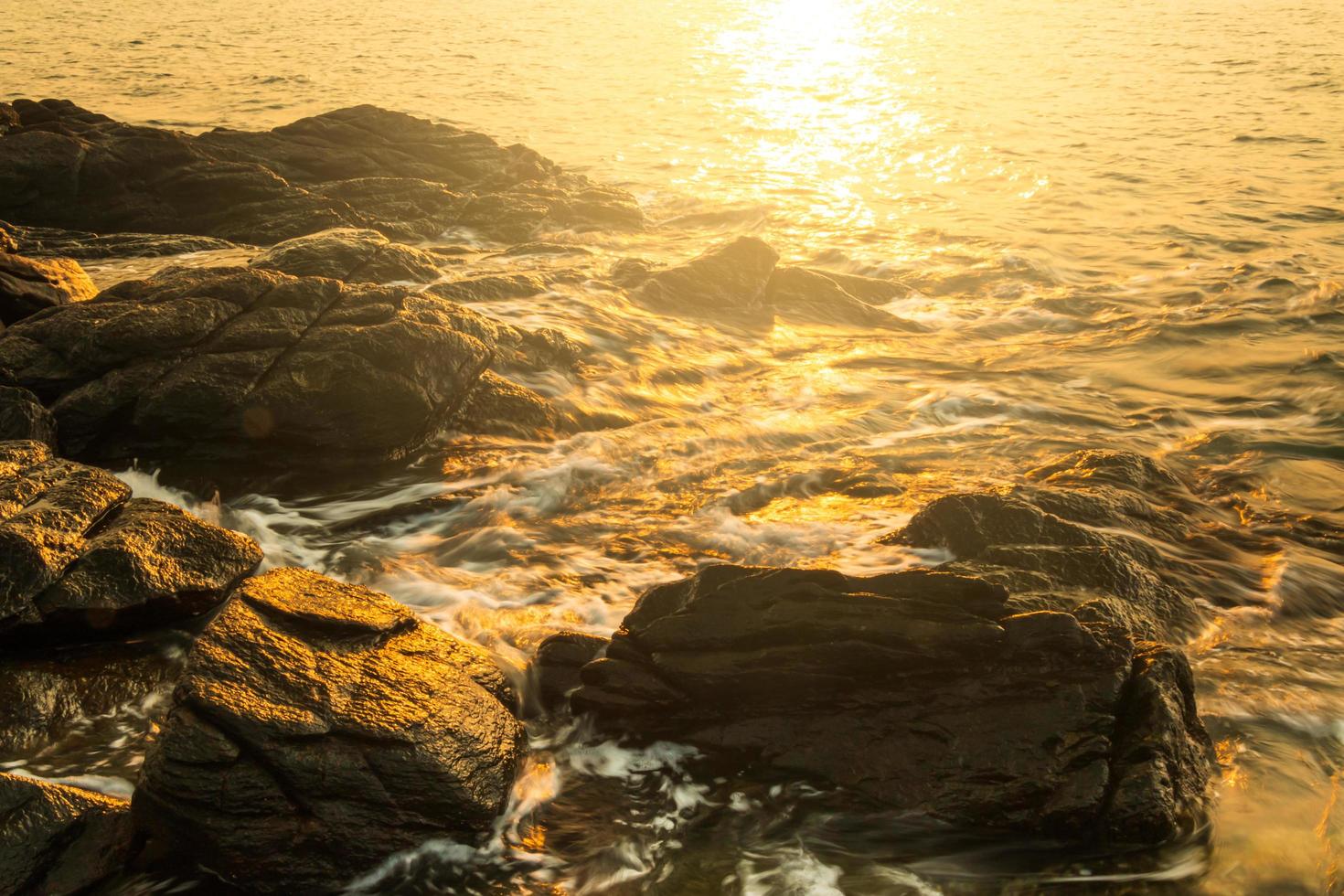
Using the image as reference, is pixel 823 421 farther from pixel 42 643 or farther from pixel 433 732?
pixel 42 643

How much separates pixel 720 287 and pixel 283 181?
7281 millimetres

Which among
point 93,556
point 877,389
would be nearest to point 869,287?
point 877,389

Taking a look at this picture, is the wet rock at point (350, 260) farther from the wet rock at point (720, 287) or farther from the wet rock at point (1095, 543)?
the wet rock at point (1095, 543)

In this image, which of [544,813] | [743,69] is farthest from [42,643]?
[743,69]

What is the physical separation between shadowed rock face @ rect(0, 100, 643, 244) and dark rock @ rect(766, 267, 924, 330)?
14.9 ft

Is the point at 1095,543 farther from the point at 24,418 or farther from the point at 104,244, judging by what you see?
the point at 104,244

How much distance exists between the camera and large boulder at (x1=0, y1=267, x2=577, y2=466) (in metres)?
7.46

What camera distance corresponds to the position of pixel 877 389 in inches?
400

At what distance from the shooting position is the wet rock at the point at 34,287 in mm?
8883

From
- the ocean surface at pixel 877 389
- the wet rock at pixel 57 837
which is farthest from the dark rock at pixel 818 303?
the wet rock at pixel 57 837

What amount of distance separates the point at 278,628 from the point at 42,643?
1.38 m

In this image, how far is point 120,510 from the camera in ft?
19.7

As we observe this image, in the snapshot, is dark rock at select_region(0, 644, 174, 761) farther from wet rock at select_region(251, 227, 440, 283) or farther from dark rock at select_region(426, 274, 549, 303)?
dark rock at select_region(426, 274, 549, 303)

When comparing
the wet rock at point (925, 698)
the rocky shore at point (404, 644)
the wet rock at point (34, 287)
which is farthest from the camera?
the wet rock at point (34, 287)
